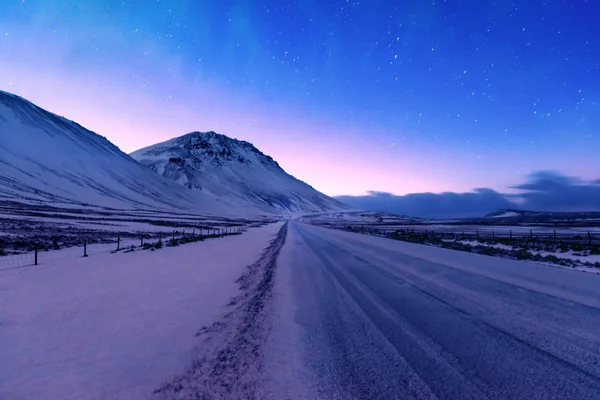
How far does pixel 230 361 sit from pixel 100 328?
11.6 ft

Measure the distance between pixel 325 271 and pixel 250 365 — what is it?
907cm

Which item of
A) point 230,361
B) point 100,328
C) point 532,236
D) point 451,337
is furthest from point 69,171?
point 451,337

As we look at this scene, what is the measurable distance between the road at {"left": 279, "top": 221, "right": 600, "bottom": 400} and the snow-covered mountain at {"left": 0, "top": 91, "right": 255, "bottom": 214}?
107020mm

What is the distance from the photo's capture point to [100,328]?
691cm

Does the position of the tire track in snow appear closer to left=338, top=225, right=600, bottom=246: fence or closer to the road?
the road

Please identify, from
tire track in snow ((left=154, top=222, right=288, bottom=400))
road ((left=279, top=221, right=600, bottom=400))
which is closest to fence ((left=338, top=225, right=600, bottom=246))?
road ((left=279, top=221, right=600, bottom=400))

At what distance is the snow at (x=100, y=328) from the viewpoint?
4.57 metres

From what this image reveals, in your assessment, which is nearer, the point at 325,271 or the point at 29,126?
the point at 325,271

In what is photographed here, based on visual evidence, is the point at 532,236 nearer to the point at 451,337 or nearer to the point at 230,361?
the point at 451,337

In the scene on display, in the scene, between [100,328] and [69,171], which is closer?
[100,328]

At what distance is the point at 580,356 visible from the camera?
4965 mm

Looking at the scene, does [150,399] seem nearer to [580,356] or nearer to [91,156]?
[580,356]

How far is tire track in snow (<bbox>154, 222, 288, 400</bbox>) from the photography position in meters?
4.23

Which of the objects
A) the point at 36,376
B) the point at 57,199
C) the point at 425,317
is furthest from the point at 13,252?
the point at 57,199
